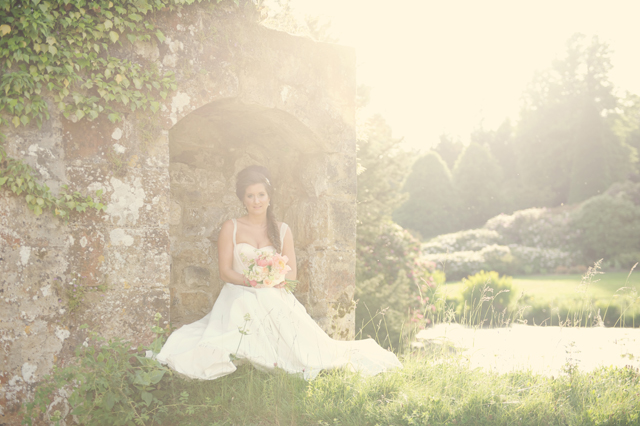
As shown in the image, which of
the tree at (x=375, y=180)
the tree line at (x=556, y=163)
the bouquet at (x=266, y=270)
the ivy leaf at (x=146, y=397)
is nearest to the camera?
the ivy leaf at (x=146, y=397)

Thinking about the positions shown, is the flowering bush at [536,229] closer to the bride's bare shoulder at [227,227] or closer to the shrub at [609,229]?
the shrub at [609,229]

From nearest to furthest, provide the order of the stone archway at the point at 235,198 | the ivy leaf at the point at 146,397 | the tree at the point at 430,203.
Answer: the ivy leaf at the point at 146,397 < the stone archway at the point at 235,198 < the tree at the point at 430,203

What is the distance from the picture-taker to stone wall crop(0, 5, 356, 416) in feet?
9.50

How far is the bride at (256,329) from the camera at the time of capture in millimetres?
3064

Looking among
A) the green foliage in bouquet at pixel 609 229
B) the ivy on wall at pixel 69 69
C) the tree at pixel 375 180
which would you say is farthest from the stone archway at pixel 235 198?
the green foliage in bouquet at pixel 609 229

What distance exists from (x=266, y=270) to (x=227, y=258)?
413mm

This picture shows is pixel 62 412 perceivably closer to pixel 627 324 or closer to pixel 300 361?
pixel 300 361

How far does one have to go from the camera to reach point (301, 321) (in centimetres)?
352

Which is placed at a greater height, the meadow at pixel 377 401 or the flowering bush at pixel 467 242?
the flowering bush at pixel 467 242

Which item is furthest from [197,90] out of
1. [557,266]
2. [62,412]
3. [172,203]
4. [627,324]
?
[557,266]

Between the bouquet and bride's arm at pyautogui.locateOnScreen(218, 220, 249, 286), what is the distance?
119 mm

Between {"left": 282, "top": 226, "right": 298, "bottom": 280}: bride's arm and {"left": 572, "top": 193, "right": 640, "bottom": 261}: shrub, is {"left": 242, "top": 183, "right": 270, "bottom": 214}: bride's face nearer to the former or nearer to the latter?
{"left": 282, "top": 226, "right": 298, "bottom": 280}: bride's arm

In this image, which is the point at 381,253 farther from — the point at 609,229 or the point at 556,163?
the point at 556,163

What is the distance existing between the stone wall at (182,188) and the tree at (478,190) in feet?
73.3
